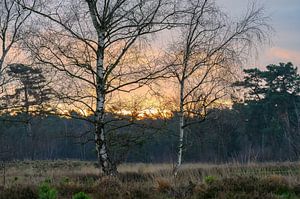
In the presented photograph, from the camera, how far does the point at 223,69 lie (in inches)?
594

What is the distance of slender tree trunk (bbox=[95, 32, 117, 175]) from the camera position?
10.2 metres

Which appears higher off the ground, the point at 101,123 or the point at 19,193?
the point at 101,123

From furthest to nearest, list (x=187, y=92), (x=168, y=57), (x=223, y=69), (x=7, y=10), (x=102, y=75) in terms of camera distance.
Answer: (x=7, y=10), (x=187, y=92), (x=223, y=69), (x=168, y=57), (x=102, y=75)

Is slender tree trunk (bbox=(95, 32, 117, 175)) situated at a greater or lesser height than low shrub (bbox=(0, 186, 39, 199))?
greater

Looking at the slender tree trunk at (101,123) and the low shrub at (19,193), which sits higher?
the slender tree trunk at (101,123)

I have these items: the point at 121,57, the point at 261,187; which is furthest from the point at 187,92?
the point at 261,187

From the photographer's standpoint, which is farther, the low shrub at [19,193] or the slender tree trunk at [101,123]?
the slender tree trunk at [101,123]

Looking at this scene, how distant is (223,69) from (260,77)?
1263 inches

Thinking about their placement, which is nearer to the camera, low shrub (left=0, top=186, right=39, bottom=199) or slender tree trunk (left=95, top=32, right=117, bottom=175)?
low shrub (left=0, top=186, right=39, bottom=199)

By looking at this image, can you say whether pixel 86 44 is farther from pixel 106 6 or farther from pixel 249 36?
pixel 249 36

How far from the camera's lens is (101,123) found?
10117mm

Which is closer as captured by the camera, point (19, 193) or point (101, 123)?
point (19, 193)

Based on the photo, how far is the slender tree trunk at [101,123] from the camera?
10188 mm

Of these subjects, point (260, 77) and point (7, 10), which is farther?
point (260, 77)
